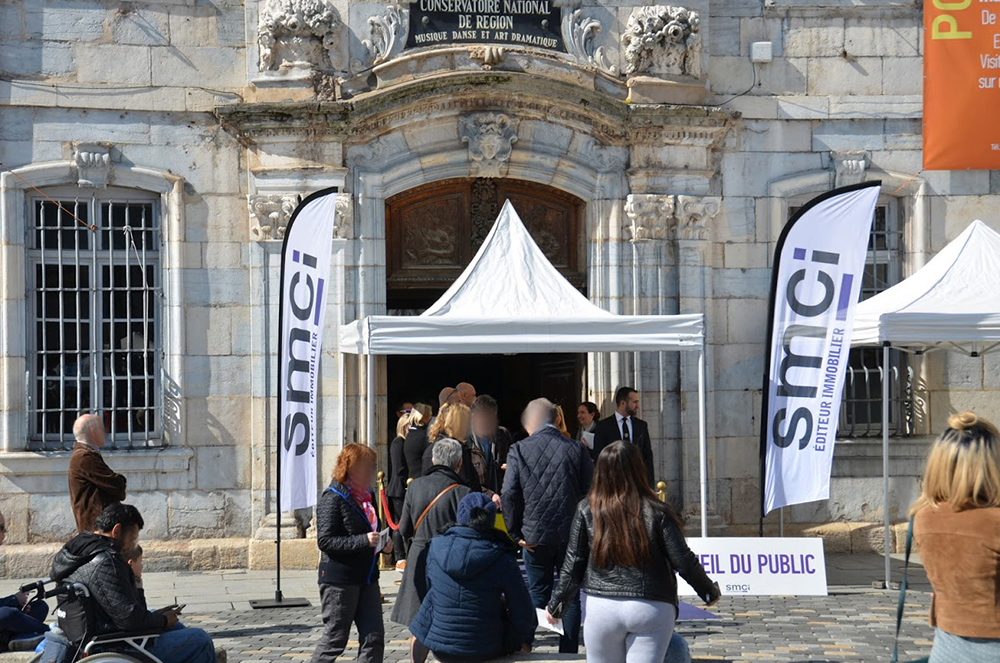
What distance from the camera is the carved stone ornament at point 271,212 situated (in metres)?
13.0

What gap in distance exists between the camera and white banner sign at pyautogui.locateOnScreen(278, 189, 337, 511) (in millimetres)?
10734

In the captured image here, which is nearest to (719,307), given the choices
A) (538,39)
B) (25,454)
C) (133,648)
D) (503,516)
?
(538,39)

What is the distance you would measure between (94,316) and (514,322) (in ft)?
14.5

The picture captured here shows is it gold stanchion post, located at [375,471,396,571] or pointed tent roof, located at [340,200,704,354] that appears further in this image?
gold stanchion post, located at [375,471,396,571]

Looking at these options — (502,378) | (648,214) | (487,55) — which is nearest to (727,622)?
(648,214)

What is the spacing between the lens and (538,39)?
43.9ft

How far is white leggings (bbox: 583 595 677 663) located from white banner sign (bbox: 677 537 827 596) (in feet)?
14.7

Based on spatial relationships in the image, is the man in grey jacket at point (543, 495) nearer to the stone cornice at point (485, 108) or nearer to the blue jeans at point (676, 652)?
the blue jeans at point (676, 652)

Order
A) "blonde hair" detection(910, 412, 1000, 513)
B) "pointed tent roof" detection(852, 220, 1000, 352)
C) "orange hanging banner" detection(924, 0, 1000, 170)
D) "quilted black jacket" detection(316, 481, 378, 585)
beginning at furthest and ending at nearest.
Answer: "orange hanging banner" detection(924, 0, 1000, 170) < "pointed tent roof" detection(852, 220, 1000, 352) < "quilted black jacket" detection(316, 481, 378, 585) < "blonde hair" detection(910, 412, 1000, 513)

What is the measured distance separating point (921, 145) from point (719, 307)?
2693 millimetres

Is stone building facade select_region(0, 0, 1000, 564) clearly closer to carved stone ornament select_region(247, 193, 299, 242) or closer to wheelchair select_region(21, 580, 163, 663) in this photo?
carved stone ornament select_region(247, 193, 299, 242)

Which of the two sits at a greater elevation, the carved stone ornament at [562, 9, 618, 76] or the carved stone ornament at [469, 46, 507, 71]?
the carved stone ornament at [562, 9, 618, 76]

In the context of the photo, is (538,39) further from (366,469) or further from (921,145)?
(366,469)

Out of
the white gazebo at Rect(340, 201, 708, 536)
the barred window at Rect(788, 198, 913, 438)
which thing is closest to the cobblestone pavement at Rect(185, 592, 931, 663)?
the white gazebo at Rect(340, 201, 708, 536)
